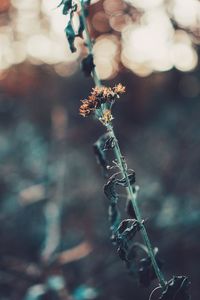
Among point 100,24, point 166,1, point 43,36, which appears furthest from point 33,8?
point 166,1

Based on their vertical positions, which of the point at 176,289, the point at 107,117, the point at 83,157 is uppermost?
the point at 83,157

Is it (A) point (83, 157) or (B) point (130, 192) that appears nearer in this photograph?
(B) point (130, 192)

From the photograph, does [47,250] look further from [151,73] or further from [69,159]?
[151,73]

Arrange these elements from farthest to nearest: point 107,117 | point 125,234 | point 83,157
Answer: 1. point 83,157
2. point 125,234
3. point 107,117

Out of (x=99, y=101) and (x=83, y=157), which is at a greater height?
(x=83, y=157)

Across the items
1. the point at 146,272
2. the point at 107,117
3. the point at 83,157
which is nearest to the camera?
the point at 107,117

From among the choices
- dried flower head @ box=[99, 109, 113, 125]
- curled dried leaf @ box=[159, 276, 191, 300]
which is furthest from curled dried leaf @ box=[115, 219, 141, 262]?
dried flower head @ box=[99, 109, 113, 125]

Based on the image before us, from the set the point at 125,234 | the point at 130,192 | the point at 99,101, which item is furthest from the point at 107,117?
the point at 125,234

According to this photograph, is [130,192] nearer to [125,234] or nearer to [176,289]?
[125,234]
